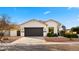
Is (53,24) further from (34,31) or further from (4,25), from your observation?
(4,25)

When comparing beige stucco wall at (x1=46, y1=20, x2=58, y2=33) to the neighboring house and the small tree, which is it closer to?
the neighboring house

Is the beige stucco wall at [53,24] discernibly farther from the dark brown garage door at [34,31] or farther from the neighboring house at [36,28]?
the dark brown garage door at [34,31]

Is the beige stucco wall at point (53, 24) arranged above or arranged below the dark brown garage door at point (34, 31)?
above

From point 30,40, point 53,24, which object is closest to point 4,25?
point 30,40

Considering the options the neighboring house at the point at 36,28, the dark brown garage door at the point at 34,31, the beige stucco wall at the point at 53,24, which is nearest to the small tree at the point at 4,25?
the neighboring house at the point at 36,28

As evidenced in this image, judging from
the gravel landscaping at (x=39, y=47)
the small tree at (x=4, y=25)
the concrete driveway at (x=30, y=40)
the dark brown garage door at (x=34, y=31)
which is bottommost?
the gravel landscaping at (x=39, y=47)

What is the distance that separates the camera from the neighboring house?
206 inches

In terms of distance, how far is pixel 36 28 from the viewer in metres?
5.30

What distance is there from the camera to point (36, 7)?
5.15 metres

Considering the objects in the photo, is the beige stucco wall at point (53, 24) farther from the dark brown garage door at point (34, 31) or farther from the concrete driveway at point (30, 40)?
the concrete driveway at point (30, 40)

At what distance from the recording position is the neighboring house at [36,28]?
5.24 metres

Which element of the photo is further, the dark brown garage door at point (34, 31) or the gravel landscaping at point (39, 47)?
the dark brown garage door at point (34, 31)

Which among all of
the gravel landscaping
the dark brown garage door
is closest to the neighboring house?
the dark brown garage door
